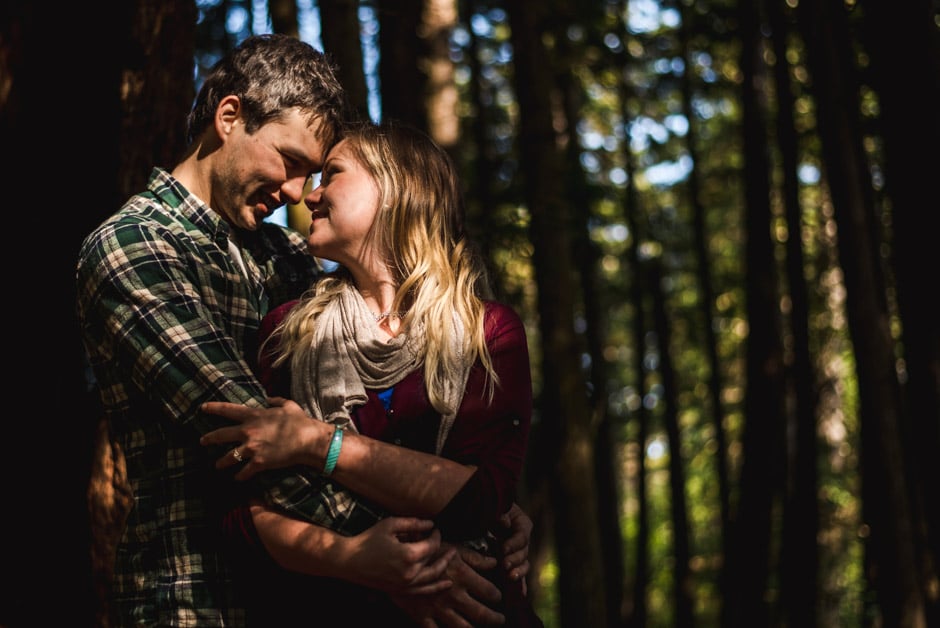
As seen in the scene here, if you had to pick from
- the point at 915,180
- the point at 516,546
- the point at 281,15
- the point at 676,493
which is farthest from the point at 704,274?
the point at 516,546

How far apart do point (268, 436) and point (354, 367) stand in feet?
1.00

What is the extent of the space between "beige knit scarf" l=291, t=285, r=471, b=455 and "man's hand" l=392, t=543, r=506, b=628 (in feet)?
0.96

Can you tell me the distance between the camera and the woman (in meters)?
2.37

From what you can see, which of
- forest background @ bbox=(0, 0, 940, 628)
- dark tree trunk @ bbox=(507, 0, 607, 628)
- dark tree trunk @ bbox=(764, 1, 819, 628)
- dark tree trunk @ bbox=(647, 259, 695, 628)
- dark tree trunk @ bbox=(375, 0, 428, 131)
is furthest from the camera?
dark tree trunk @ bbox=(647, 259, 695, 628)

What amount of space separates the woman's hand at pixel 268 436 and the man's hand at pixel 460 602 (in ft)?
1.41

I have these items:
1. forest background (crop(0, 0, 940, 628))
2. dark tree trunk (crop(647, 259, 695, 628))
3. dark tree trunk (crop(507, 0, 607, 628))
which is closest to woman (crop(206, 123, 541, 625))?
forest background (crop(0, 0, 940, 628))

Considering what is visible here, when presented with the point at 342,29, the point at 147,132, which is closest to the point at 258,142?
the point at 147,132

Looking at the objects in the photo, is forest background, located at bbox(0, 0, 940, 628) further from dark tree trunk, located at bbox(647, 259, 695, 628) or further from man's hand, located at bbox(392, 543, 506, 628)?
man's hand, located at bbox(392, 543, 506, 628)

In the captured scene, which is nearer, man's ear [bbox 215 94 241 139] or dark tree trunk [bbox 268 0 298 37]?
man's ear [bbox 215 94 241 139]

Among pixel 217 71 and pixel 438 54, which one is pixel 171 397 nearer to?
pixel 217 71

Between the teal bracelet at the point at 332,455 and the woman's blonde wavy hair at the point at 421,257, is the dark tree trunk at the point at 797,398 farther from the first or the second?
the teal bracelet at the point at 332,455

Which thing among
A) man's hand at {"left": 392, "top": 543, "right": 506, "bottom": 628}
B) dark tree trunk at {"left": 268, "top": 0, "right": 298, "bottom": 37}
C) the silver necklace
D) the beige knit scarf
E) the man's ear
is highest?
dark tree trunk at {"left": 268, "top": 0, "right": 298, "bottom": 37}

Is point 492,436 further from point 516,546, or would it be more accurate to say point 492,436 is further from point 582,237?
point 582,237

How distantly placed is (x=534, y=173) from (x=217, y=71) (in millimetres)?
3627
